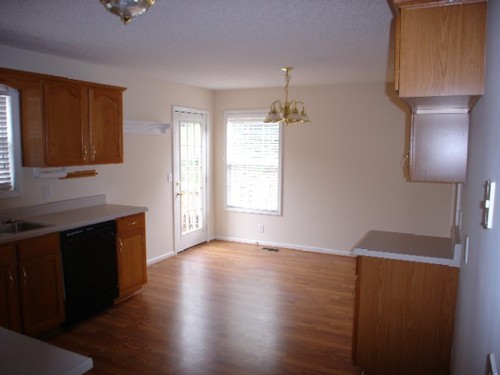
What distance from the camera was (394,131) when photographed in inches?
212

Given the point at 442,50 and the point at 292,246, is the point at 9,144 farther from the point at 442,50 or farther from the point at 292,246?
Answer: the point at 292,246

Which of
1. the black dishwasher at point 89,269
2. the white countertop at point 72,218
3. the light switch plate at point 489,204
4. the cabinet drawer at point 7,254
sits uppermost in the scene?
the light switch plate at point 489,204

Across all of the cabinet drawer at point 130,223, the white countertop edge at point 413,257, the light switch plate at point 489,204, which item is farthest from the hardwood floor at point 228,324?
the light switch plate at point 489,204

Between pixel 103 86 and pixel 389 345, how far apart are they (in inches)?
138

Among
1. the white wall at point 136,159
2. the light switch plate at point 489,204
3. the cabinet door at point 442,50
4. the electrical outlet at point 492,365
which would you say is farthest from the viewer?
the white wall at point 136,159

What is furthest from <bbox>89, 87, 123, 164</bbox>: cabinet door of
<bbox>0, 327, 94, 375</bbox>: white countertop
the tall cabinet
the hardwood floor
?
the tall cabinet

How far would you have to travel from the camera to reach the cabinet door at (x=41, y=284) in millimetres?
3127

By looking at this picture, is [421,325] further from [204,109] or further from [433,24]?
[204,109]

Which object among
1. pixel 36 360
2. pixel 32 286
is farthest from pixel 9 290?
pixel 36 360

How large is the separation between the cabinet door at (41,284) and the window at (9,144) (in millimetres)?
720

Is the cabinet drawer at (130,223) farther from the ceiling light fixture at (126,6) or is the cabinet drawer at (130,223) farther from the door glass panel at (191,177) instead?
the ceiling light fixture at (126,6)

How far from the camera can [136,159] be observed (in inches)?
197

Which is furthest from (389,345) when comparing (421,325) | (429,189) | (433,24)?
(429,189)

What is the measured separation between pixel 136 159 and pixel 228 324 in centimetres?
245
